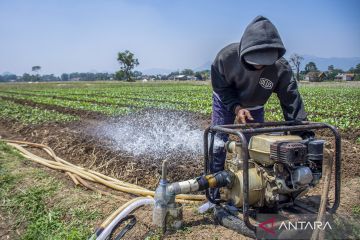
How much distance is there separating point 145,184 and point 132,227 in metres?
1.48

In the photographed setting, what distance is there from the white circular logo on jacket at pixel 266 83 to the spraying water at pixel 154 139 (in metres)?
2.28

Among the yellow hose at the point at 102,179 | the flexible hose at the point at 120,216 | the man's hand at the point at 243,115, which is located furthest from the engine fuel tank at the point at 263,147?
the yellow hose at the point at 102,179

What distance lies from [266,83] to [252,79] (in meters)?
0.12

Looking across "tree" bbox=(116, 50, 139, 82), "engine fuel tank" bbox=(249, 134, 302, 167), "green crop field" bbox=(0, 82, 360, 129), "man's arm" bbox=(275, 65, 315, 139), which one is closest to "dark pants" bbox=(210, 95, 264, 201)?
"man's arm" bbox=(275, 65, 315, 139)

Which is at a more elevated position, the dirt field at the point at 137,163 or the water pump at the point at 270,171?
the water pump at the point at 270,171

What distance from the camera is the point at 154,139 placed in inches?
248

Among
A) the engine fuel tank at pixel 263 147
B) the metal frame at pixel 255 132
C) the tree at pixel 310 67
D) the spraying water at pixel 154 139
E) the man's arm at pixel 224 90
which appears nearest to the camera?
the metal frame at pixel 255 132

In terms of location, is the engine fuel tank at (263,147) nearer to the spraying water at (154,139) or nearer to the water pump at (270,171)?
the water pump at (270,171)

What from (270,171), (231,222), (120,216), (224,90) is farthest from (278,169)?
(120,216)

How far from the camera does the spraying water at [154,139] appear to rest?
17.3ft

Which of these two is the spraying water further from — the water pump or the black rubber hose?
the water pump

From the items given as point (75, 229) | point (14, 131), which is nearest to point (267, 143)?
point (75, 229)

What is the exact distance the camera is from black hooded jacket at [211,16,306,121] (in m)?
2.79

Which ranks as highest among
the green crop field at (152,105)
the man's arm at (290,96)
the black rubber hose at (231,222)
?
the man's arm at (290,96)
